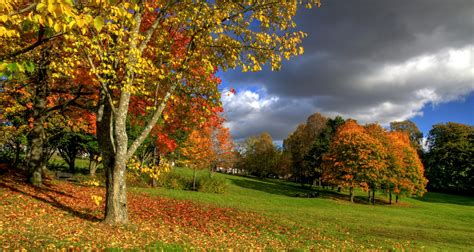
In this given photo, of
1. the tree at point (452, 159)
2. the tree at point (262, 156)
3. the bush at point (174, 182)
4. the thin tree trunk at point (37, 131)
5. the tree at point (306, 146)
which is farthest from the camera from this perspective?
the tree at point (262, 156)

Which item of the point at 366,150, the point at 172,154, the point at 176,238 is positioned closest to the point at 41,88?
the point at 176,238

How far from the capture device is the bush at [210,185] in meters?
39.6

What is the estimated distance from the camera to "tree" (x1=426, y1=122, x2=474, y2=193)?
71.9 meters

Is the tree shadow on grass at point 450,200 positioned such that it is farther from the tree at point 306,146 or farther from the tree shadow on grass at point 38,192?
the tree shadow on grass at point 38,192

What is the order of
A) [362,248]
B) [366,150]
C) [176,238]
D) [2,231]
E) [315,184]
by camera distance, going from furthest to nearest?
[315,184]
[366,150]
[362,248]
[176,238]
[2,231]

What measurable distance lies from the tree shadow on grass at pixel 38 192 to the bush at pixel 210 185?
22.4m

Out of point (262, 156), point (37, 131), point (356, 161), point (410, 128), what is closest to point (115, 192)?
point (37, 131)

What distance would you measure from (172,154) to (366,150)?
25.5 meters

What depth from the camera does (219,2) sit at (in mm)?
12492

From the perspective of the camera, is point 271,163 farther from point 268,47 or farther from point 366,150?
point 268,47

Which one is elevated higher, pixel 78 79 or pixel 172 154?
pixel 78 79

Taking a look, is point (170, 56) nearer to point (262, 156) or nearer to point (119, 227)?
point (119, 227)

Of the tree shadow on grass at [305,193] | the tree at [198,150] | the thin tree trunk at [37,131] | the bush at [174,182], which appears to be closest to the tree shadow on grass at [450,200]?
the tree shadow on grass at [305,193]

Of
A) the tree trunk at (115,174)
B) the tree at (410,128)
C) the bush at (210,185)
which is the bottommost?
the bush at (210,185)
